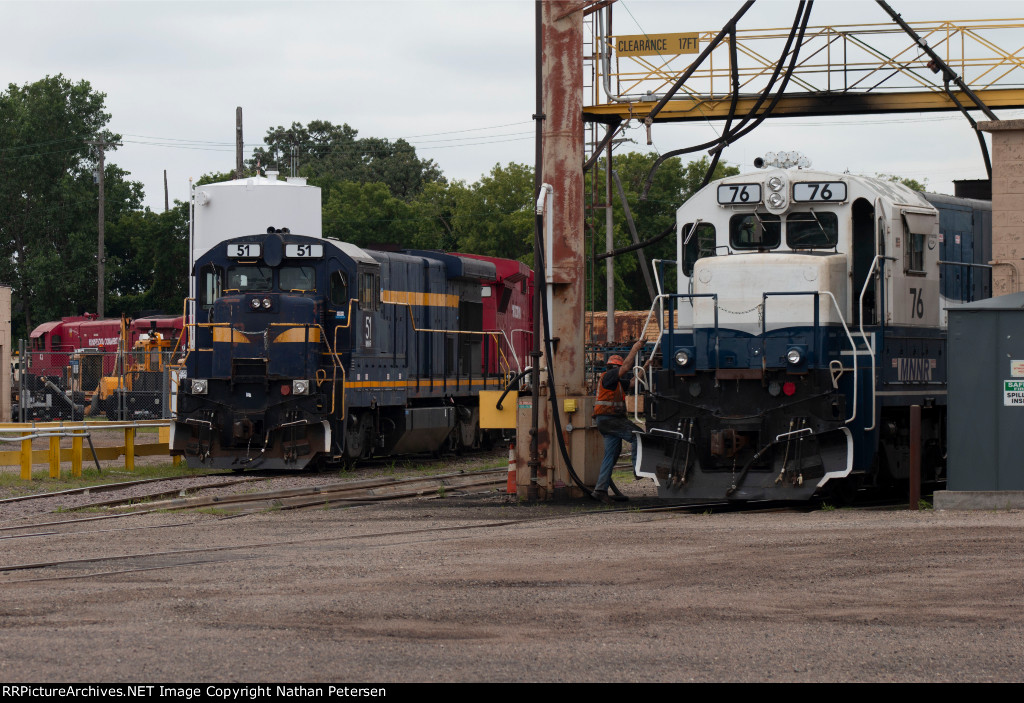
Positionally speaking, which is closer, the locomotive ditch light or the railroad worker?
the locomotive ditch light

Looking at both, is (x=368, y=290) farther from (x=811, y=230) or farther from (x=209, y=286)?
(x=811, y=230)

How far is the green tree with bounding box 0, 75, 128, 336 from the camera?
70625mm

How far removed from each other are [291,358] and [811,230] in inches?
351

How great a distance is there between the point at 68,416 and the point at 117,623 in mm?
30494

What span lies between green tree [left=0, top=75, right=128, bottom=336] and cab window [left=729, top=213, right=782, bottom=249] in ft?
195

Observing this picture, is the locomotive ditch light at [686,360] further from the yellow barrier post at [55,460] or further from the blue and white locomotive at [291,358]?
the yellow barrier post at [55,460]

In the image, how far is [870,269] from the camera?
15117 mm

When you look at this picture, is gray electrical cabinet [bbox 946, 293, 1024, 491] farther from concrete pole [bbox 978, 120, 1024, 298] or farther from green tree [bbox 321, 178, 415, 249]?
green tree [bbox 321, 178, 415, 249]

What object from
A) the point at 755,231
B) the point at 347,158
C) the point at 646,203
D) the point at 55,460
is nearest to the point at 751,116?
the point at 755,231

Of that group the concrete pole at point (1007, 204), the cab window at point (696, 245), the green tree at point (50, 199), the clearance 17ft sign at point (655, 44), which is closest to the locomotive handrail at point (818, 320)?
the cab window at point (696, 245)

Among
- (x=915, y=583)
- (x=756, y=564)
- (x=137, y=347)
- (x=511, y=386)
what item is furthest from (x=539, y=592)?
(x=137, y=347)

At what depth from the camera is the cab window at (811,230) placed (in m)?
15.5
